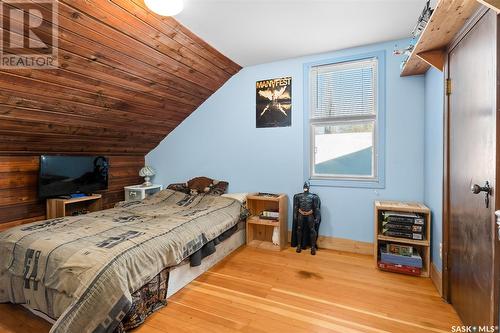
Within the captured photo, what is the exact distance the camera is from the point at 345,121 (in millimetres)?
2938

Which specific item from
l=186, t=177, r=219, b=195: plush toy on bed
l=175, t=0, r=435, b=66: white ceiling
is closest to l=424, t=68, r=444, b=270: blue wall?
l=175, t=0, r=435, b=66: white ceiling

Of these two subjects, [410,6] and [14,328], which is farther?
[410,6]

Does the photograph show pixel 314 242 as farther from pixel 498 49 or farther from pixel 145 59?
pixel 145 59

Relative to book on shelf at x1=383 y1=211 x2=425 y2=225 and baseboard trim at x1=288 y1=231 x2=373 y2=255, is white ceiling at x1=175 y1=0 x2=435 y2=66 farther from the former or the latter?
baseboard trim at x1=288 y1=231 x2=373 y2=255

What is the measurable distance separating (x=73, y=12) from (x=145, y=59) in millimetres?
696

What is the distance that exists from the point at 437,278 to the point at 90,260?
270cm

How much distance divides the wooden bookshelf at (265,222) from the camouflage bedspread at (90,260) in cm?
73

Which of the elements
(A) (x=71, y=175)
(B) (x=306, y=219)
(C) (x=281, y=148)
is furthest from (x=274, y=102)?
(A) (x=71, y=175)

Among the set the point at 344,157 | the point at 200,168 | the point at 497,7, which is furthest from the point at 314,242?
the point at 497,7

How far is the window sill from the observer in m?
2.78

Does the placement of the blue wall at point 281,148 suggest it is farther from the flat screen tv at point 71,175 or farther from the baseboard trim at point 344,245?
the flat screen tv at point 71,175

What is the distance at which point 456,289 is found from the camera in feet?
5.75

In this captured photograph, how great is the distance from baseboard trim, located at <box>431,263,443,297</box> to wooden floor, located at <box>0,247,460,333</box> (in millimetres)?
54

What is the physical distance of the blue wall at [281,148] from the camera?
104 inches
